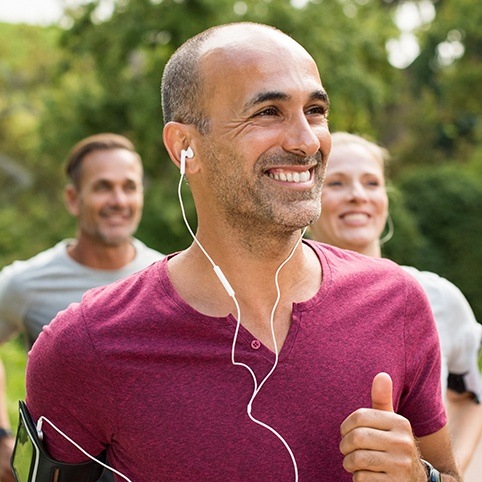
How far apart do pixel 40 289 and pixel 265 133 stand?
2556 millimetres

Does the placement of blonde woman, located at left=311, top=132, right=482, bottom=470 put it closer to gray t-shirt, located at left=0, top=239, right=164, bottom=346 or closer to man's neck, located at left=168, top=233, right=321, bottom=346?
gray t-shirt, located at left=0, top=239, right=164, bottom=346

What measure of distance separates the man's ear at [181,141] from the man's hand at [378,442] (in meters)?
0.68

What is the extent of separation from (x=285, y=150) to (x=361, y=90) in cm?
1118

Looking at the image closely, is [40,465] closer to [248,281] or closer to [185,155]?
[248,281]

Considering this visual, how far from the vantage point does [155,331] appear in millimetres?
2041

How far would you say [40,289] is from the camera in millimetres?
4316

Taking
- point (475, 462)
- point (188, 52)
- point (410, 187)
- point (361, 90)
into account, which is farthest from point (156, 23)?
point (188, 52)

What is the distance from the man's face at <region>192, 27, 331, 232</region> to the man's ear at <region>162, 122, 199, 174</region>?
0.07 m

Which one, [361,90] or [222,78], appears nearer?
[222,78]

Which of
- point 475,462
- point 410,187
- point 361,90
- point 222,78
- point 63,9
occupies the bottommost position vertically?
point 475,462

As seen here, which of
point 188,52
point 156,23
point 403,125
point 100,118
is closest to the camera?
point 188,52

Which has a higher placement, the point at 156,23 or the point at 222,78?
the point at 156,23

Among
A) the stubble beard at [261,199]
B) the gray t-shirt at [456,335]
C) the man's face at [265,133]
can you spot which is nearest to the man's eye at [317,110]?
the man's face at [265,133]

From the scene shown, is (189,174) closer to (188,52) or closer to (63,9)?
(188,52)
